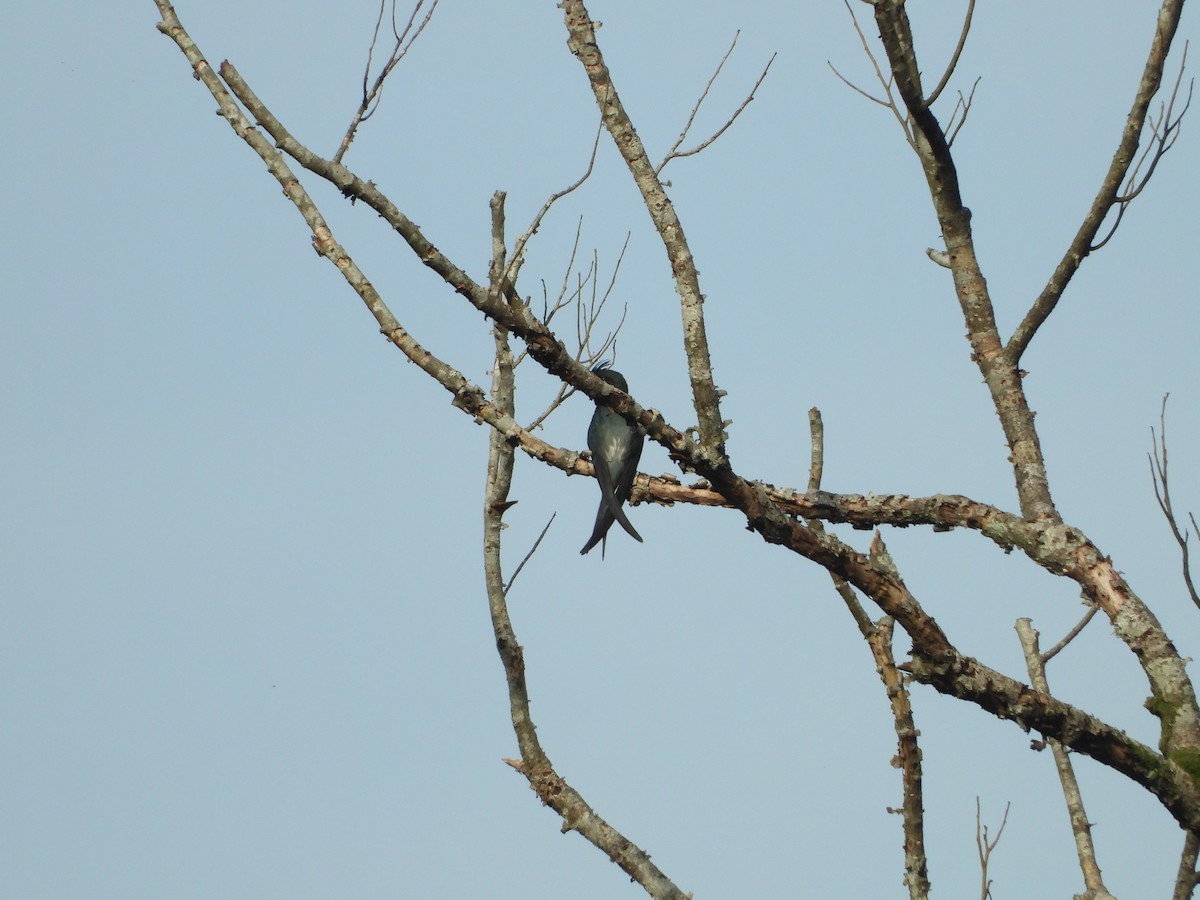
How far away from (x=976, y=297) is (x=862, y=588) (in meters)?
1.63

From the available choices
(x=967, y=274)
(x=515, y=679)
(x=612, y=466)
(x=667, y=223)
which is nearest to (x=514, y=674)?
(x=515, y=679)

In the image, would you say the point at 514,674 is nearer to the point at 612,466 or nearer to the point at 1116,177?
the point at 612,466

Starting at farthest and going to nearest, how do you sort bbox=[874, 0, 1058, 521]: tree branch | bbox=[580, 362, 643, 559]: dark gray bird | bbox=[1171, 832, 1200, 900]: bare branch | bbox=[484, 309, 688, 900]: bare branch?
bbox=[580, 362, 643, 559]: dark gray bird, bbox=[484, 309, 688, 900]: bare branch, bbox=[874, 0, 1058, 521]: tree branch, bbox=[1171, 832, 1200, 900]: bare branch

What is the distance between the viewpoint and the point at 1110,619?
4238 mm

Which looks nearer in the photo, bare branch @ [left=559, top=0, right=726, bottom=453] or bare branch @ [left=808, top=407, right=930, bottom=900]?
bare branch @ [left=559, top=0, right=726, bottom=453]

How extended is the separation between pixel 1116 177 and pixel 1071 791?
8.48 ft

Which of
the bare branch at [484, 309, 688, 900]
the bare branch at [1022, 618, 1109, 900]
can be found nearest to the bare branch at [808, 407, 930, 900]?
the bare branch at [1022, 618, 1109, 900]

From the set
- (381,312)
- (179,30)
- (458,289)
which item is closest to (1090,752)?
(458,289)

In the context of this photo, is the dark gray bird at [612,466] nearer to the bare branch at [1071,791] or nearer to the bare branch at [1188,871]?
the bare branch at [1071,791]

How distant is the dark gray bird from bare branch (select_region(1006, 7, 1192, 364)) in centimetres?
216

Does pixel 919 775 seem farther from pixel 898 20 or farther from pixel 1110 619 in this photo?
pixel 898 20

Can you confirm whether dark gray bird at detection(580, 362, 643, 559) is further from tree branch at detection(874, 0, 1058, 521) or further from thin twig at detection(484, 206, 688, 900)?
tree branch at detection(874, 0, 1058, 521)

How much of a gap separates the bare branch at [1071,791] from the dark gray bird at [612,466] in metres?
1.88

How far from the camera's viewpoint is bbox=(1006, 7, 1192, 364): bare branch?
4582 millimetres
